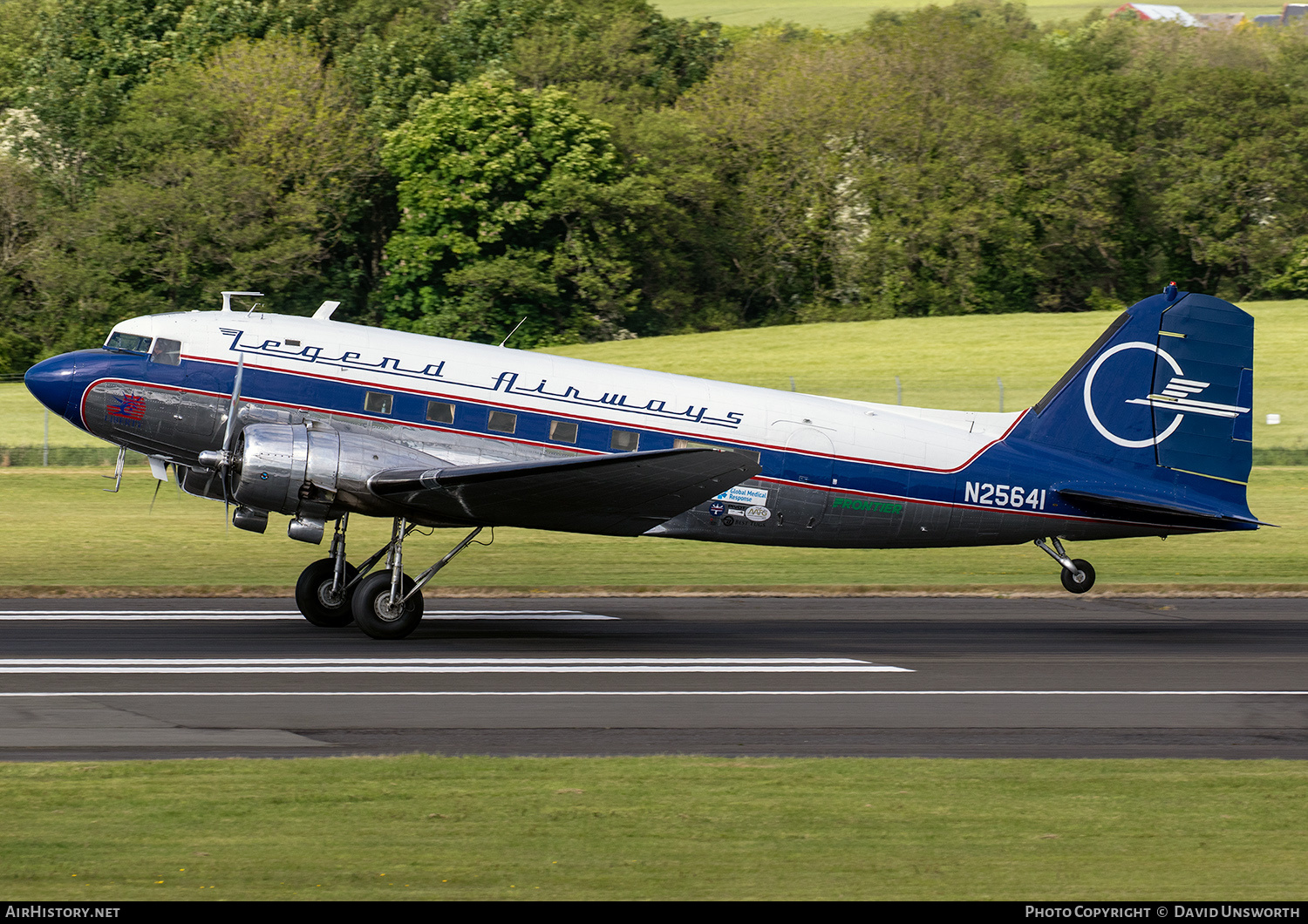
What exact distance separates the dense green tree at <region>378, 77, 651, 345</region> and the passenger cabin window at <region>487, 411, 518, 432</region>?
A: 49997mm

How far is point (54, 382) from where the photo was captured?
64.1 ft

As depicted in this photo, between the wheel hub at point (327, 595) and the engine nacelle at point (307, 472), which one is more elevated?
the engine nacelle at point (307, 472)

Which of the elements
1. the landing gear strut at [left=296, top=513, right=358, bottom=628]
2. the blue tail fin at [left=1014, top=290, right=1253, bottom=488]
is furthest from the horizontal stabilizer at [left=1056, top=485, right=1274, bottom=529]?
the landing gear strut at [left=296, top=513, right=358, bottom=628]

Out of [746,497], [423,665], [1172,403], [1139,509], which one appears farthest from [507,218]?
[423,665]

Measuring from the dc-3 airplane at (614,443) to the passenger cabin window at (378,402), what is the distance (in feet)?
0.08

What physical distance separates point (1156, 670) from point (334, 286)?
2505 inches

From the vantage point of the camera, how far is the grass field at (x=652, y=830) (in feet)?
29.8

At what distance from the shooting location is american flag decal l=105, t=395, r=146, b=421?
63.9ft

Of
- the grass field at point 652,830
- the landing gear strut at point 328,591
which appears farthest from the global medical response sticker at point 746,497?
the grass field at point 652,830

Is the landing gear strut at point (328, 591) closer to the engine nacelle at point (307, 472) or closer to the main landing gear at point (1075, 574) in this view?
the engine nacelle at point (307, 472)

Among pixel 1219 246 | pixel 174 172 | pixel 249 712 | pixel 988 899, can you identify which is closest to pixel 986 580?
pixel 249 712

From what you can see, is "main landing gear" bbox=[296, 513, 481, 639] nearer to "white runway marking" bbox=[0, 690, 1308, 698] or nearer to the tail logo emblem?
"white runway marking" bbox=[0, 690, 1308, 698]

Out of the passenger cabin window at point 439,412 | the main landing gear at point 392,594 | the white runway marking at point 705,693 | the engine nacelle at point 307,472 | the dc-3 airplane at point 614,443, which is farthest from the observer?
the passenger cabin window at point 439,412

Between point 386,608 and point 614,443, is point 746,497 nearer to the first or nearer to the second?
point 614,443
